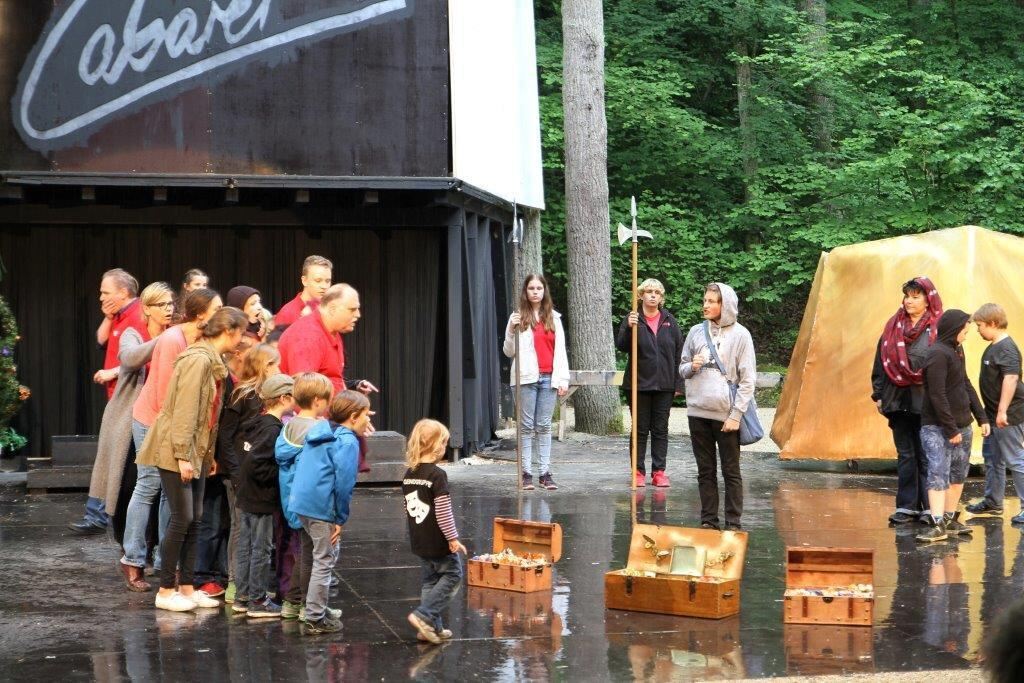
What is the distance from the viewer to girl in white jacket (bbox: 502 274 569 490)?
13.1 meters

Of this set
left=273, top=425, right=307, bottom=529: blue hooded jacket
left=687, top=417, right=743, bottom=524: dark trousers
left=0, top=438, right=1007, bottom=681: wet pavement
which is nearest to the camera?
left=0, top=438, right=1007, bottom=681: wet pavement

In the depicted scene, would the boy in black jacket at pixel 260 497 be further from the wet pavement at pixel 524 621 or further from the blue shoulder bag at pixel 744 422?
the blue shoulder bag at pixel 744 422

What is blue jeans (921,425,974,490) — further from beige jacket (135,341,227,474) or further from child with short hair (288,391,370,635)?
beige jacket (135,341,227,474)

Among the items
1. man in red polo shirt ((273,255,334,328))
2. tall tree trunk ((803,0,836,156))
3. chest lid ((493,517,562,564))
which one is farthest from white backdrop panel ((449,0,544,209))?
tall tree trunk ((803,0,836,156))

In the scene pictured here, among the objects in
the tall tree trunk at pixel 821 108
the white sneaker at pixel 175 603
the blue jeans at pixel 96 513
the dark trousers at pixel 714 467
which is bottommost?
the white sneaker at pixel 175 603

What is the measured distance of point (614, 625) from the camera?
757 centimetres

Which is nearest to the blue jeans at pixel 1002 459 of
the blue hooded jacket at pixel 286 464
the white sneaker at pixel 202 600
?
the blue hooded jacket at pixel 286 464

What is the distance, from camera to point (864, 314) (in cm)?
1488

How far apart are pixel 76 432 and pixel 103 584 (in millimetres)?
6996

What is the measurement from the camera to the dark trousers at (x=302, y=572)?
736 cm

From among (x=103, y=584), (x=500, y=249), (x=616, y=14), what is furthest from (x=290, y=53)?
(x=616, y=14)

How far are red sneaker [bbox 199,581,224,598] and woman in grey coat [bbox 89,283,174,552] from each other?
4.04 ft

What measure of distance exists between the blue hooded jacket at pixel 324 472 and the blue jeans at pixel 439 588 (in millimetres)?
558

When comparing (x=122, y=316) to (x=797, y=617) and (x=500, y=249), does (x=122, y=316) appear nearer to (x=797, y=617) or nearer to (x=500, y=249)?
(x=797, y=617)
